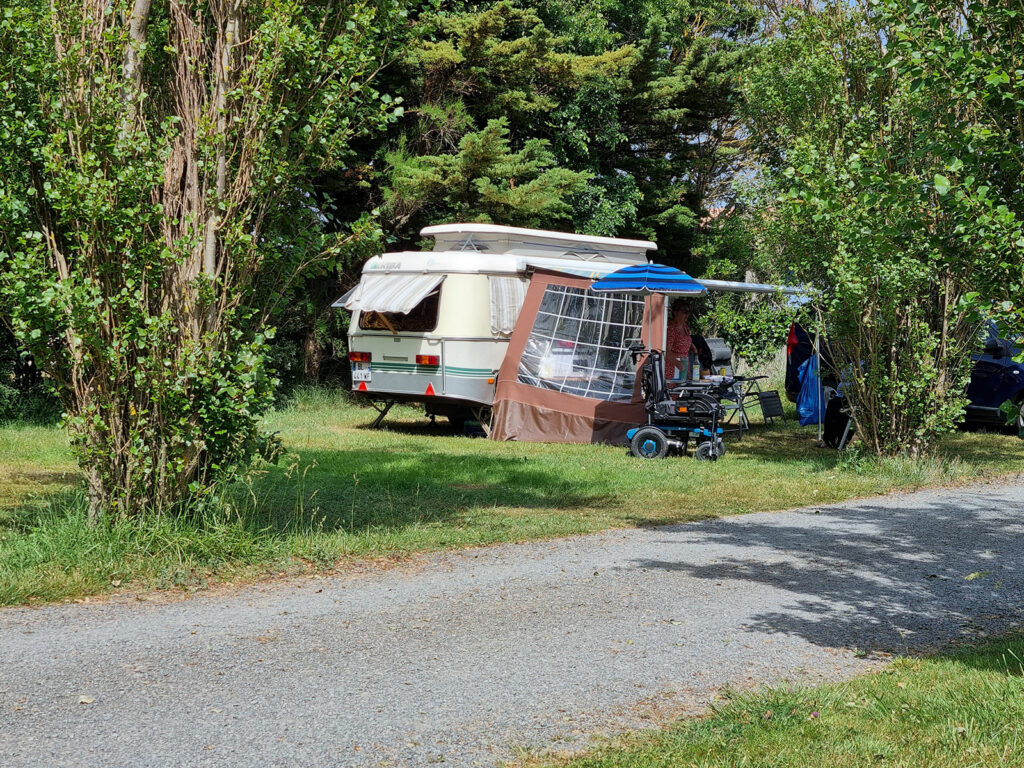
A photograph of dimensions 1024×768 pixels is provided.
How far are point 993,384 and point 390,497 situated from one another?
478 inches

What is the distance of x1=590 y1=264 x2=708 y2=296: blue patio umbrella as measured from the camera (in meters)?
13.9

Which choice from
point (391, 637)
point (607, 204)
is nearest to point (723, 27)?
point (607, 204)

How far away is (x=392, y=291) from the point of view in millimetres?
15266

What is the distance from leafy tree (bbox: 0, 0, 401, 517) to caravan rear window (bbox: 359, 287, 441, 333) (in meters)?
8.03

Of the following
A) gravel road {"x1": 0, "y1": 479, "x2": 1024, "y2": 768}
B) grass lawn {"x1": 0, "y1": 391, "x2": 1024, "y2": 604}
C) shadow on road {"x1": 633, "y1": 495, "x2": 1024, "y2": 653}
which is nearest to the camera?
gravel road {"x1": 0, "y1": 479, "x2": 1024, "y2": 768}

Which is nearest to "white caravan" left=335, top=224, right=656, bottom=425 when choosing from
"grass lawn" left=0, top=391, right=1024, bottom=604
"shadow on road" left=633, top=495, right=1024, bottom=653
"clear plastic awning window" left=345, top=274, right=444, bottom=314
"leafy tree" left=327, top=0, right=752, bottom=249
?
"clear plastic awning window" left=345, top=274, right=444, bottom=314

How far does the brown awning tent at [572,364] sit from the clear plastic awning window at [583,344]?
1cm

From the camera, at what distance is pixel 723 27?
1133 inches

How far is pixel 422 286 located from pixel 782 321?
503 centimetres

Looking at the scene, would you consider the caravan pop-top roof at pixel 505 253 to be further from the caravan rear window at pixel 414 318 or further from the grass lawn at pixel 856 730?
the grass lawn at pixel 856 730

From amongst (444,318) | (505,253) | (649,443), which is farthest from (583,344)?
(649,443)

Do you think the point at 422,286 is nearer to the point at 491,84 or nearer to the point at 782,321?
the point at 782,321

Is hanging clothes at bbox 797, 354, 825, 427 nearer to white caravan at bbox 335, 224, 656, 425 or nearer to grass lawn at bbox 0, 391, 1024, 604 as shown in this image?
grass lawn at bbox 0, 391, 1024, 604

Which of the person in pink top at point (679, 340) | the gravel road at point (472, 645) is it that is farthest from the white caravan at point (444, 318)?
the gravel road at point (472, 645)
